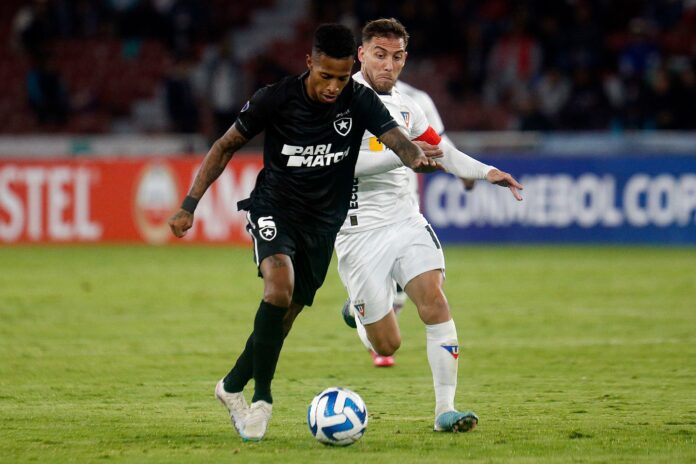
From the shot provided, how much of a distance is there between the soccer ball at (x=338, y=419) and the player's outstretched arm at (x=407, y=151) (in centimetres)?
127

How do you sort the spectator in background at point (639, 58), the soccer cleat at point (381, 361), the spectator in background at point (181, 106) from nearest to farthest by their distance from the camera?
the soccer cleat at point (381, 361) → the spectator in background at point (639, 58) → the spectator in background at point (181, 106)

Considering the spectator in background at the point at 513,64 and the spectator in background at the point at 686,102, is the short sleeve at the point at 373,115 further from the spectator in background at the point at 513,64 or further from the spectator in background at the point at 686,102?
the spectator in background at the point at 513,64

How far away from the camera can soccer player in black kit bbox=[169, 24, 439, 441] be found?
252 inches

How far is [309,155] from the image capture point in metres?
6.64

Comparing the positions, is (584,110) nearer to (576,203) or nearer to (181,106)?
(576,203)

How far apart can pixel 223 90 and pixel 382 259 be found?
1469 centimetres

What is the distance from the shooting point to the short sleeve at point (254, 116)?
651cm

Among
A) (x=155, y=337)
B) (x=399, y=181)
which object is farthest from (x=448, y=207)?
(x=399, y=181)

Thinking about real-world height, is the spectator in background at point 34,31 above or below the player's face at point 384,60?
below

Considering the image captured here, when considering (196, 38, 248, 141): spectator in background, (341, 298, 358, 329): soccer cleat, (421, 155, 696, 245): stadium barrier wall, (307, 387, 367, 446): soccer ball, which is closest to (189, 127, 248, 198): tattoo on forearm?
(307, 387, 367, 446): soccer ball

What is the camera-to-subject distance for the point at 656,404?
7508 millimetres

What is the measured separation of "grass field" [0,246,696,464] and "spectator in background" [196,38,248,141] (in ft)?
15.3

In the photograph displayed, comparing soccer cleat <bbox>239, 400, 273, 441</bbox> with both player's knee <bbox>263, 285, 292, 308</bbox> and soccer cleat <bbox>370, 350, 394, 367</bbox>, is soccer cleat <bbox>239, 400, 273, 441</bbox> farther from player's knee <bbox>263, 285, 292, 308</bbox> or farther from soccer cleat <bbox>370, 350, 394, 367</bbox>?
soccer cleat <bbox>370, 350, 394, 367</bbox>

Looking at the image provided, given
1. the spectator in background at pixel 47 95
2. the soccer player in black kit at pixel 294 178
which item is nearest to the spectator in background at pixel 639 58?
the spectator in background at pixel 47 95
